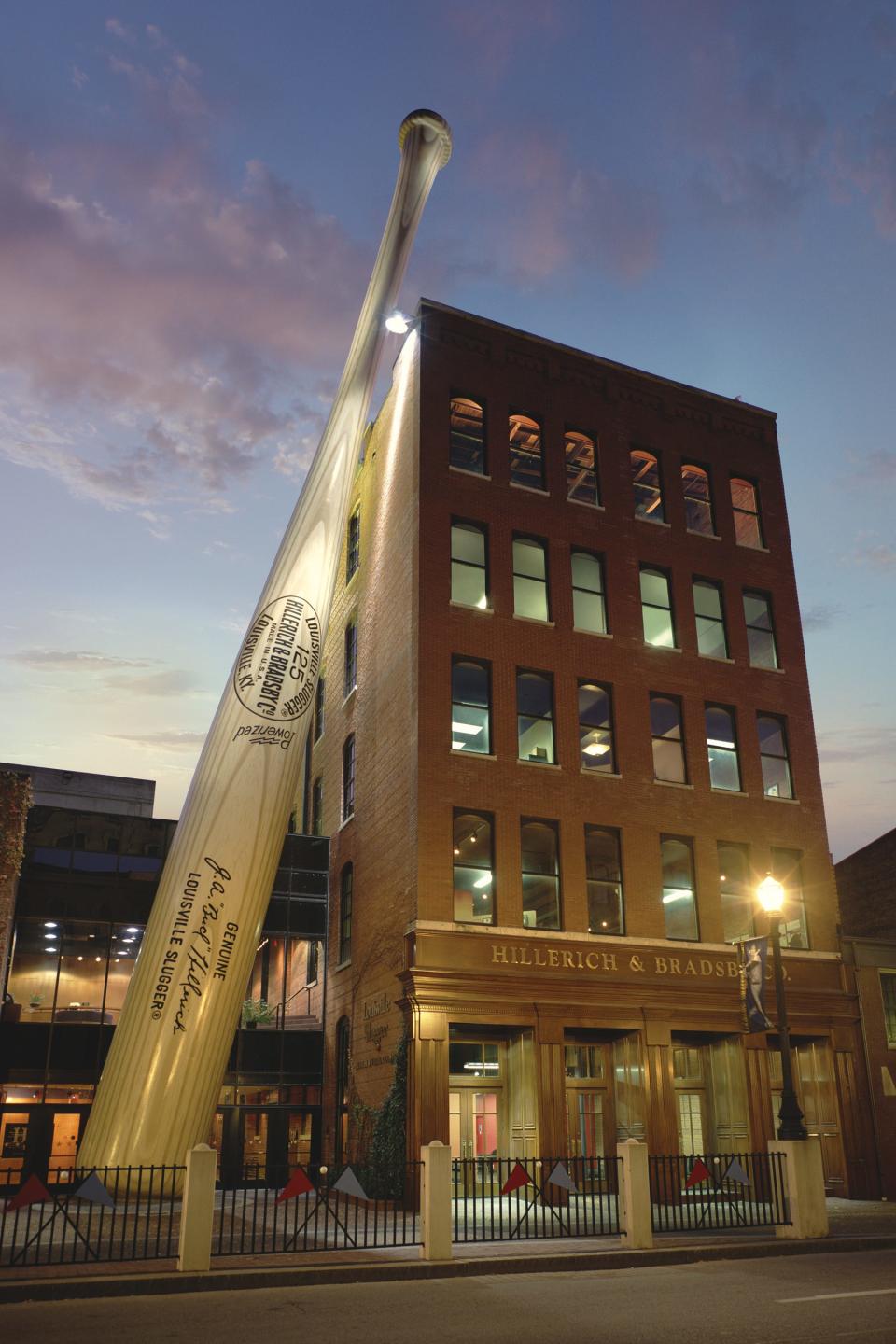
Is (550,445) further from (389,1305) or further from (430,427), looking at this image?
(389,1305)

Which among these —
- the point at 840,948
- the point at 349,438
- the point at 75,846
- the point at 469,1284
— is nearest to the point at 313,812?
the point at 75,846

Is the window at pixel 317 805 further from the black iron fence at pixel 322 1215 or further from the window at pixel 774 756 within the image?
the window at pixel 774 756

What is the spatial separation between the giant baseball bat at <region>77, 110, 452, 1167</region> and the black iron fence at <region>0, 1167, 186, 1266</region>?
3.55 ft

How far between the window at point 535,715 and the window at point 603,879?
2.06 meters

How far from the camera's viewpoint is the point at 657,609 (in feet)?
90.2

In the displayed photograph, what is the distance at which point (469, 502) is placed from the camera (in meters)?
25.9

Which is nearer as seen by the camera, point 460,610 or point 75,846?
point 460,610

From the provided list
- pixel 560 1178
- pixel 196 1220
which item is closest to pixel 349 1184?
pixel 196 1220

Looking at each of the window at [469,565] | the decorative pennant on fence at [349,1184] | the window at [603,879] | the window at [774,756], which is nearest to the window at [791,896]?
the window at [774,756]

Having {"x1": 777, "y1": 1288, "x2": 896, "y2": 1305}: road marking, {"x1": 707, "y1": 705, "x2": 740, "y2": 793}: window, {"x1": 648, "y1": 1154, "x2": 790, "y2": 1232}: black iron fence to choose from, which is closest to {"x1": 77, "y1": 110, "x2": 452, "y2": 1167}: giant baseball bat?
{"x1": 648, "y1": 1154, "x2": 790, "y2": 1232}: black iron fence

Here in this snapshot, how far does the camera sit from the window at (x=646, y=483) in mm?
28875

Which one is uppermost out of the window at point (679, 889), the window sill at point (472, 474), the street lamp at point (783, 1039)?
the window sill at point (472, 474)

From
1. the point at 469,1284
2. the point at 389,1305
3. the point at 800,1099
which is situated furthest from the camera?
the point at 800,1099

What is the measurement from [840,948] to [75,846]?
18.9 meters
